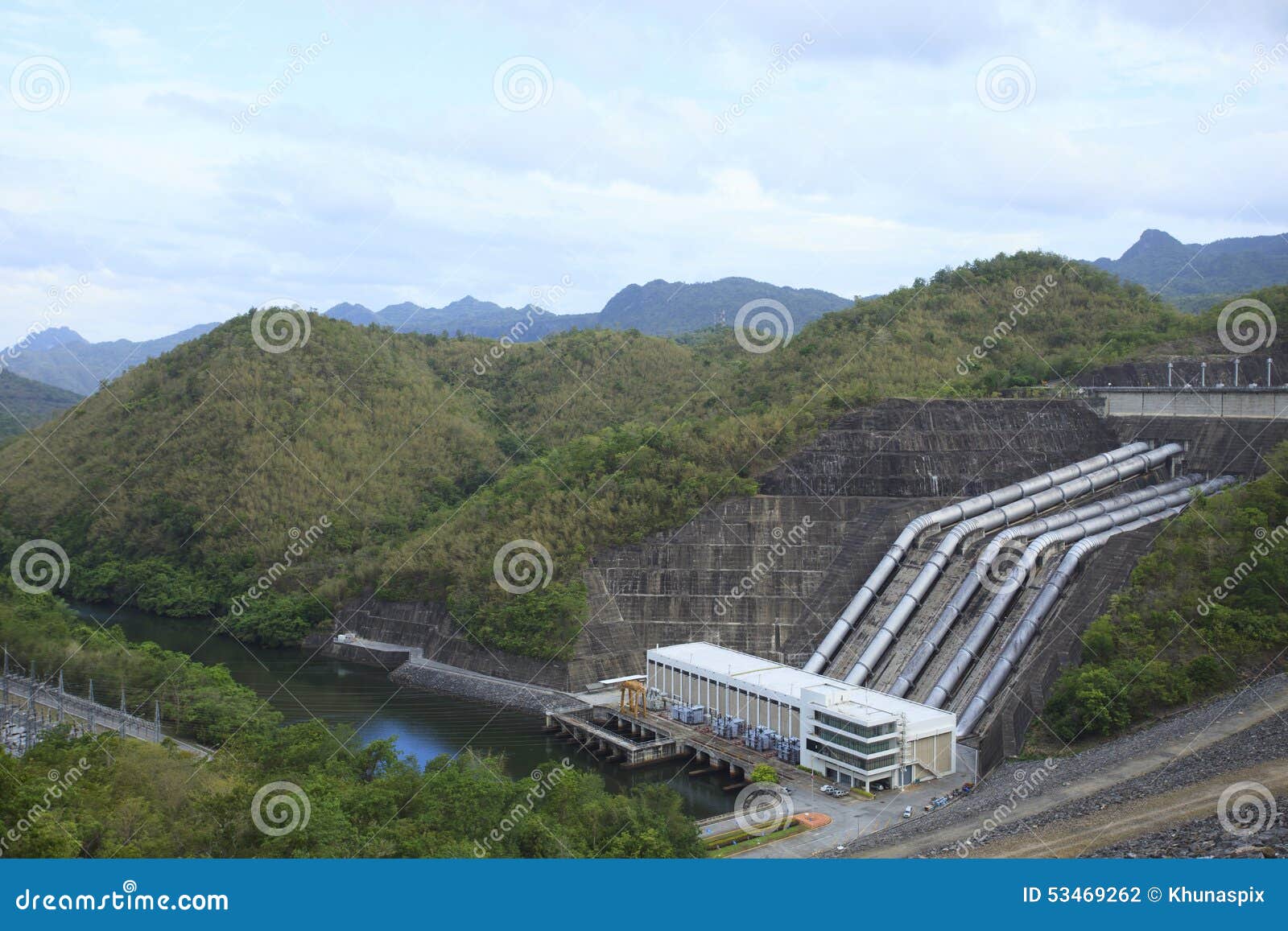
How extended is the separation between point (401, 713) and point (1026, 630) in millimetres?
22368

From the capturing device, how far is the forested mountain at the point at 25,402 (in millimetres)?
111312

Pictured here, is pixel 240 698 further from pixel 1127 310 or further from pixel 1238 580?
pixel 1127 310

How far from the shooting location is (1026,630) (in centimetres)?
3541

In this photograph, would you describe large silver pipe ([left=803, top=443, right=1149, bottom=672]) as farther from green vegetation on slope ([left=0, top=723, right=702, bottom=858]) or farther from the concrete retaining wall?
green vegetation on slope ([left=0, top=723, right=702, bottom=858])

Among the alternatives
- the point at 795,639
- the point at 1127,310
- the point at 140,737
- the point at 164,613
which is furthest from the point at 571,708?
the point at 1127,310

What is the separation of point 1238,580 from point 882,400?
59.0ft

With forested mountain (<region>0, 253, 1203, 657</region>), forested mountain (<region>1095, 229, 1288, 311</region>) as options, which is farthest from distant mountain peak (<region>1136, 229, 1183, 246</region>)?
forested mountain (<region>0, 253, 1203, 657</region>)

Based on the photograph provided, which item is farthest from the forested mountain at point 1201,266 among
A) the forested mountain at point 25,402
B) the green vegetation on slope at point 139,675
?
the forested mountain at point 25,402

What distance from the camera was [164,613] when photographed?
60406 millimetres

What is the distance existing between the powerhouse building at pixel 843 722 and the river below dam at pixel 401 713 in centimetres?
287

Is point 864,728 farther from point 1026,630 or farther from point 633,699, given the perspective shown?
point 633,699

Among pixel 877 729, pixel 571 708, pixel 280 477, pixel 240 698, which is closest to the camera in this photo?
pixel 877 729

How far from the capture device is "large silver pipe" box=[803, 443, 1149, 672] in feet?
130

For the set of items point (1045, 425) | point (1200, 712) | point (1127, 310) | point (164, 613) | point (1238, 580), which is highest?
Result: point (1127, 310)
